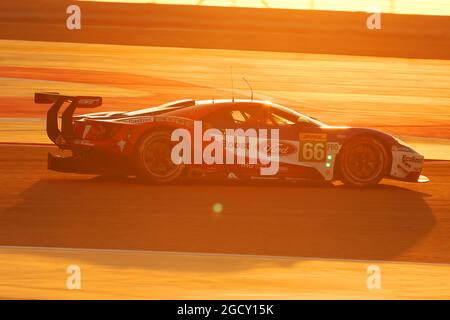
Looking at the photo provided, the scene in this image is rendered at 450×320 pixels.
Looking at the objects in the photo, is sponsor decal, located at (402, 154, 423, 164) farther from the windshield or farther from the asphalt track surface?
the windshield

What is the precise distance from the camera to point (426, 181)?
41.2 ft

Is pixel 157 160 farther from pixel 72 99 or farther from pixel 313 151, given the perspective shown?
pixel 313 151

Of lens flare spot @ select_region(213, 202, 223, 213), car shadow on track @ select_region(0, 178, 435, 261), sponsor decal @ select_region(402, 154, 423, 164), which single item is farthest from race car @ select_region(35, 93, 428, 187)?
lens flare spot @ select_region(213, 202, 223, 213)

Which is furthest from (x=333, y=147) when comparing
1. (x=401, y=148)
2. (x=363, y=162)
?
(x=401, y=148)

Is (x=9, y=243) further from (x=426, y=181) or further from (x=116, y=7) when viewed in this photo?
(x=116, y=7)

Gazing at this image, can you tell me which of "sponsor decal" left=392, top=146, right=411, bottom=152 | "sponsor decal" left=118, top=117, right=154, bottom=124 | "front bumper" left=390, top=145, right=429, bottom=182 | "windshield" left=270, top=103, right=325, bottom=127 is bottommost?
"front bumper" left=390, top=145, right=429, bottom=182

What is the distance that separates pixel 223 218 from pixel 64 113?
107 inches

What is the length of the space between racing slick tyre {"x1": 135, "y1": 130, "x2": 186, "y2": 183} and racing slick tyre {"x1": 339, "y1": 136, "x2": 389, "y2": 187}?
191 centimetres

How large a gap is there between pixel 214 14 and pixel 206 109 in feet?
75.5

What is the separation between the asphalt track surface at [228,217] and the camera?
9.12 metres

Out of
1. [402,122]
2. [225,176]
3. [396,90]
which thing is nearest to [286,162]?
[225,176]

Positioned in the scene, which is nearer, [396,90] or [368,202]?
[368,202]

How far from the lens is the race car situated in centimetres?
1180

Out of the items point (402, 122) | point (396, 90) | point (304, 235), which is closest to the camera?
point (304, 235)
